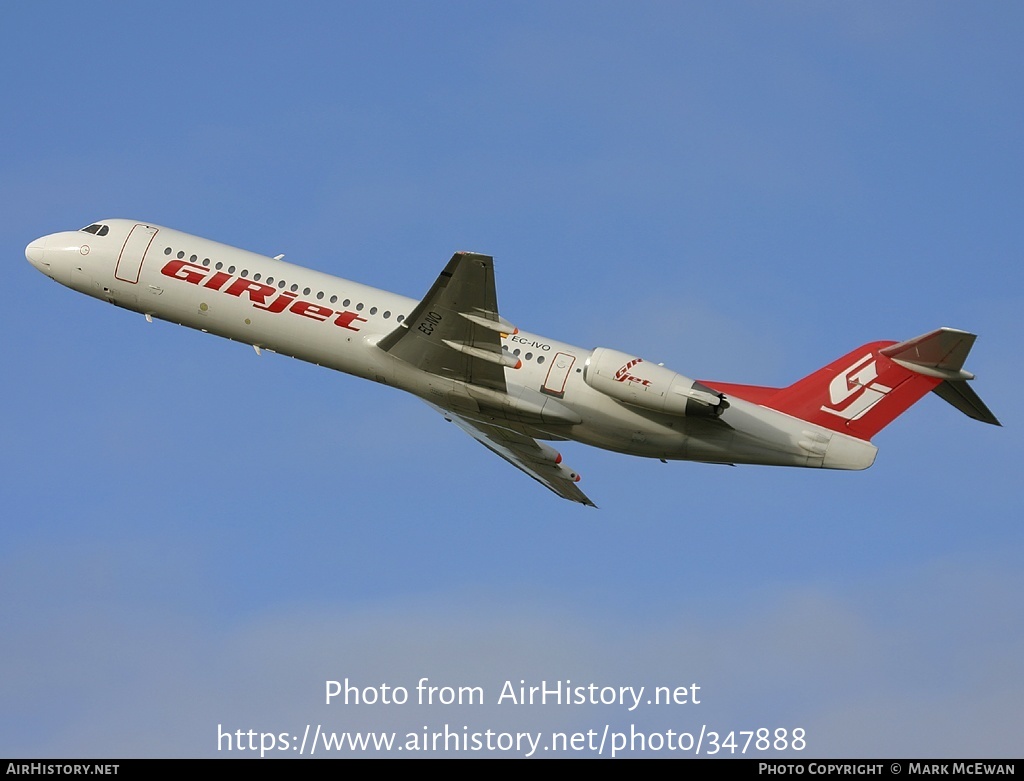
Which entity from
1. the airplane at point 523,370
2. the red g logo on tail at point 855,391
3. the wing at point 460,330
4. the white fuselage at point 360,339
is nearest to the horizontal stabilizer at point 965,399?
the airplane at point 523,370

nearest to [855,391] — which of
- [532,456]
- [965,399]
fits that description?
[965,399]

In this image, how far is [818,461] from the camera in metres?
35.4

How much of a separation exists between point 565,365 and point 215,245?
38.2 ft

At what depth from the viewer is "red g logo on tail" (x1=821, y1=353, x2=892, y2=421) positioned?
118ft

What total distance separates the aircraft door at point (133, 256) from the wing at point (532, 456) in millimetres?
10370

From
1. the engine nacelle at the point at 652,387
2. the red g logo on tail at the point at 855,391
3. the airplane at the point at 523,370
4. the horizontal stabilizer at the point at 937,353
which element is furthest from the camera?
the red g logo on tail at the point at 855,391

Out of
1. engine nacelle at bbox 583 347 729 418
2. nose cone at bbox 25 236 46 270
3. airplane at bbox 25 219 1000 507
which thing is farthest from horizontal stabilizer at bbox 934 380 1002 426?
nose cone at bbox 25 236 46 270

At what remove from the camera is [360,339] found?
37094 millimetres

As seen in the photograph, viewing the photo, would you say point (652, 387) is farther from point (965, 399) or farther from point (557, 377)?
point (965, 399)

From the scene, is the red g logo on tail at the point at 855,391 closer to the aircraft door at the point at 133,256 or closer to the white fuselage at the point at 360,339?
the white fuselage at the point at 360,339

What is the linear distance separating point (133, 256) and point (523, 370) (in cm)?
1277

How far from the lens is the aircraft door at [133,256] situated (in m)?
39.9
